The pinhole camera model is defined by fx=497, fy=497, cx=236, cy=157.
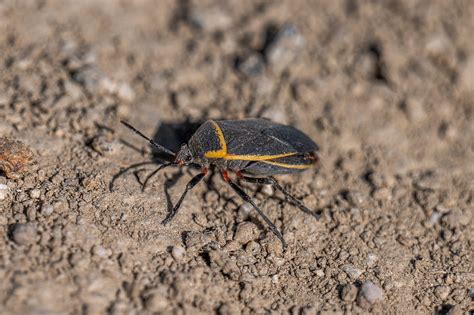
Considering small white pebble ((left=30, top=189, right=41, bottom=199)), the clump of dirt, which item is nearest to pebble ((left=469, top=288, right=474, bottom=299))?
small white pebble ((left=30, top=189, right=41, bottom=199))

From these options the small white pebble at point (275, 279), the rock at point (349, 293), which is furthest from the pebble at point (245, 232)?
the rock at point (349, 293)

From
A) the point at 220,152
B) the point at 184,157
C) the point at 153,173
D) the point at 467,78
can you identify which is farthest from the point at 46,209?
the point at 467,78

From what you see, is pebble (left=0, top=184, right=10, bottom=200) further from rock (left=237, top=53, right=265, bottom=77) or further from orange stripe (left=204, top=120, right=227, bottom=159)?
rock (left=237, top=53, right=265, bottom=77)

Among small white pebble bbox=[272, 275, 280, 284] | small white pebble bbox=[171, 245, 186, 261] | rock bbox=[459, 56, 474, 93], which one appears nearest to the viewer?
small white pebble bbox=[171, 245, 186, 261]

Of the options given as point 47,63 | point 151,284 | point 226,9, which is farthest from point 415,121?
point 47,63

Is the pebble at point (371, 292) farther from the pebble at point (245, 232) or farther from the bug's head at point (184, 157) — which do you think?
the bug's head at point (184, 157)

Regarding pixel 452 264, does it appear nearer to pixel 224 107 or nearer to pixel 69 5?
pixel 224 107
